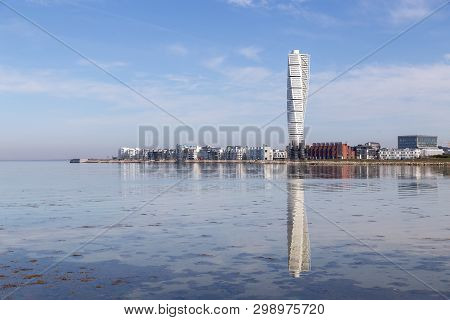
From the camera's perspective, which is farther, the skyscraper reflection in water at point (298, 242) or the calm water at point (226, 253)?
the skyscraper reflection in water at point (298, 242)

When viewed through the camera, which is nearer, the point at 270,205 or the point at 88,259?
the point at 88,259

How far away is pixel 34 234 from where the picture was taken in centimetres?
1903

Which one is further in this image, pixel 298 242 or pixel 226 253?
pixel 298 242

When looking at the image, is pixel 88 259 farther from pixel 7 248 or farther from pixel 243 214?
pixel 243 214

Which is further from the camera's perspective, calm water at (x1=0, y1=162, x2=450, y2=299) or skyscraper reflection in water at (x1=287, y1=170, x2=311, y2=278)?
skyscraper reflection in water at (x1=287, y1=170, x2=311, y2=278)

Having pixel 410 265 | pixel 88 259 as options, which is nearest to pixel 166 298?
pixel 88 259

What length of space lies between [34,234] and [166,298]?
10.9 metres

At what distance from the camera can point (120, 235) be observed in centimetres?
1864

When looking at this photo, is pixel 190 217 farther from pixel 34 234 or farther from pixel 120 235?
pixel 34 234
